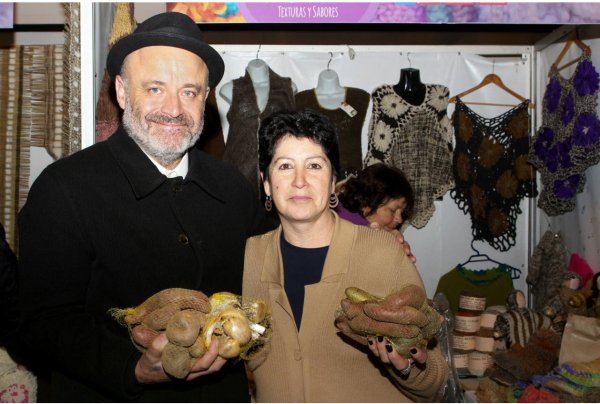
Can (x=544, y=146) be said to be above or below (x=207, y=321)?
above

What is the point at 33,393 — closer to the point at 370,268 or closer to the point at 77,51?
the point at 77,51

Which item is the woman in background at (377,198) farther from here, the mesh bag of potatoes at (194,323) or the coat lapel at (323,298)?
the mesh bag of potatoes at (194,323)

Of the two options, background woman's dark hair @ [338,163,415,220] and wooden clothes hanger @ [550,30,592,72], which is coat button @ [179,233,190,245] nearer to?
background woman's dark hair @ [338,163,415,220]

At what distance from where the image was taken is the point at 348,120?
4.92 meters

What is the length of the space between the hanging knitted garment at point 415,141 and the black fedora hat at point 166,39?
116 inches

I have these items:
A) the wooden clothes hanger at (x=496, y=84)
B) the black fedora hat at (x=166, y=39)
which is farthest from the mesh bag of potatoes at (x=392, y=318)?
the wooden clothes hanger at (x=496, y=84)

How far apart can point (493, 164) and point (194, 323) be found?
13.3 feet

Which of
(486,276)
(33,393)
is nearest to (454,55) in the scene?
(486,276)

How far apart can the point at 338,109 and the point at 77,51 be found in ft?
8.32

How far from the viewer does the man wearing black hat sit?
1.83 meters

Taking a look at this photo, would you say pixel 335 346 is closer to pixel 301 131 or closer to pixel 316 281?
pixel 316 281

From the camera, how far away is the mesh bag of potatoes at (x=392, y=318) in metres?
1.79

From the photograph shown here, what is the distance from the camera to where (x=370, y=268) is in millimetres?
2094

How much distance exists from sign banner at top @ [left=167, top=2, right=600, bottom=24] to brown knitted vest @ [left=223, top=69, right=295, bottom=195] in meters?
1.50
